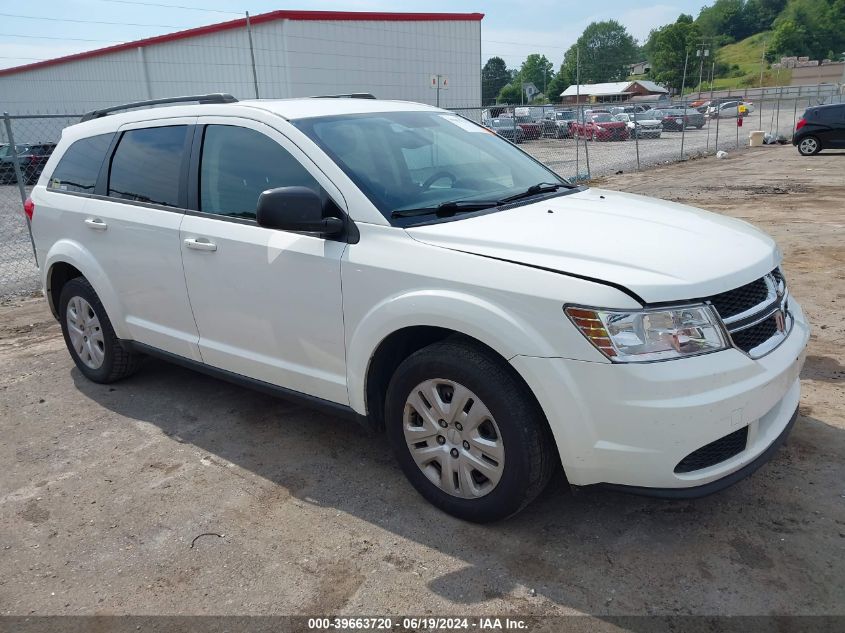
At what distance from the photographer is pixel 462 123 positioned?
4.36 metres

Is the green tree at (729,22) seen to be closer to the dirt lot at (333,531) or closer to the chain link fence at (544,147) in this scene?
the chain link fence at (544,147)

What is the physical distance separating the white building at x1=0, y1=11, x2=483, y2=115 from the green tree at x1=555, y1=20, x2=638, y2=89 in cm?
9748

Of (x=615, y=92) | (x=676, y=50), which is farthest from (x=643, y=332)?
(x=676, y=50)

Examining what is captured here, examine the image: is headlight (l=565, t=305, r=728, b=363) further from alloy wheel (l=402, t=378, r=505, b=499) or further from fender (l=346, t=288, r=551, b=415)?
alloy wheel (l=402, t=378, r=505, b=499)

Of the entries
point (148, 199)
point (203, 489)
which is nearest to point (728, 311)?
point (203, 489)

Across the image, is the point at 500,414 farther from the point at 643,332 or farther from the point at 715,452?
the point at 715,452

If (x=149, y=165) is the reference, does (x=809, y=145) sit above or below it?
below

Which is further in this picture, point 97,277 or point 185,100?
point 97,277

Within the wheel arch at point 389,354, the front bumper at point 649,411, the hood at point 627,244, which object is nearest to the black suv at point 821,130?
the hood at point 627,244

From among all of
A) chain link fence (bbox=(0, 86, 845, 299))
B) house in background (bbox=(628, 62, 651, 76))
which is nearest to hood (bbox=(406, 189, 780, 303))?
chain link fence (bbox=(0, 86, 845, 299))

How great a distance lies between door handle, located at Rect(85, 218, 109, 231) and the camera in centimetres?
447

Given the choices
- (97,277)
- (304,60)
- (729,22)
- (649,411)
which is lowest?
(649,411)

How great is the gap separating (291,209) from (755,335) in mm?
2026

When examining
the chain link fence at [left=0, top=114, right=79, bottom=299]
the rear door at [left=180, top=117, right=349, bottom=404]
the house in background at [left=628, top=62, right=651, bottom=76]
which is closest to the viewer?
the rear door at [left=180, top=117, right=349, bottom=404]
